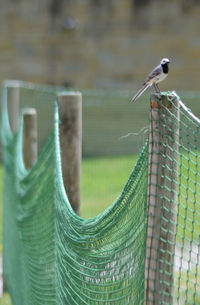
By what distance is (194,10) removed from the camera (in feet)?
51.6

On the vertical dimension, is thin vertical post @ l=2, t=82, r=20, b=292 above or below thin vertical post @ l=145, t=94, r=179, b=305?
above

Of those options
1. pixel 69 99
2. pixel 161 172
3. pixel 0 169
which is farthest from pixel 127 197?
pixel 0 169

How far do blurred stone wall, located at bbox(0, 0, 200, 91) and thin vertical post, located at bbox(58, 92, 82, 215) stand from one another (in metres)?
11.5

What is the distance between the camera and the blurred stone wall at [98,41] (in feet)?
50.3

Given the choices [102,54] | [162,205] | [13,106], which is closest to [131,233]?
[162,205]

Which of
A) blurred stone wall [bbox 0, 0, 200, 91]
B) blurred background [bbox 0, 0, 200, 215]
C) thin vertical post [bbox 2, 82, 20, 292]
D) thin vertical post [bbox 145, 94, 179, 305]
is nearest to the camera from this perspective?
thin vertical post [bbox 145, 94, 179, 305]

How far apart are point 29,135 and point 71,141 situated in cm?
194

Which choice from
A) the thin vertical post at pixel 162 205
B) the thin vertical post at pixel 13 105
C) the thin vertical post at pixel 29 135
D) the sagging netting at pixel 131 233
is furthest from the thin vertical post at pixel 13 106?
the thin vertical post at pixel 162 205

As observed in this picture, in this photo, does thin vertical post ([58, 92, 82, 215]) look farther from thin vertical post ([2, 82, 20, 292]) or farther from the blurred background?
the blurred background

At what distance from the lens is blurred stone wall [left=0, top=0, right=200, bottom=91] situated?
50.3 ft

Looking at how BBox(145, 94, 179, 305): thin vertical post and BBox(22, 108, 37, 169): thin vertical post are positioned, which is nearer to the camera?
BBox(145, 94, 179, 305): thin vertical post

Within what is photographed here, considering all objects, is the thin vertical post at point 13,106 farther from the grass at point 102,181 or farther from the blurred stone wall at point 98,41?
the blurred stone wall at point 98,41

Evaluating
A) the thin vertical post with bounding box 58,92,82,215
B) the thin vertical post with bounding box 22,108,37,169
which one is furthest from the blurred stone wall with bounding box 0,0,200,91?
the thin vertical post with bounding box 58,92,82,215

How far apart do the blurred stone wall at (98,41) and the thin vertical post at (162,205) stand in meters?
13.3
